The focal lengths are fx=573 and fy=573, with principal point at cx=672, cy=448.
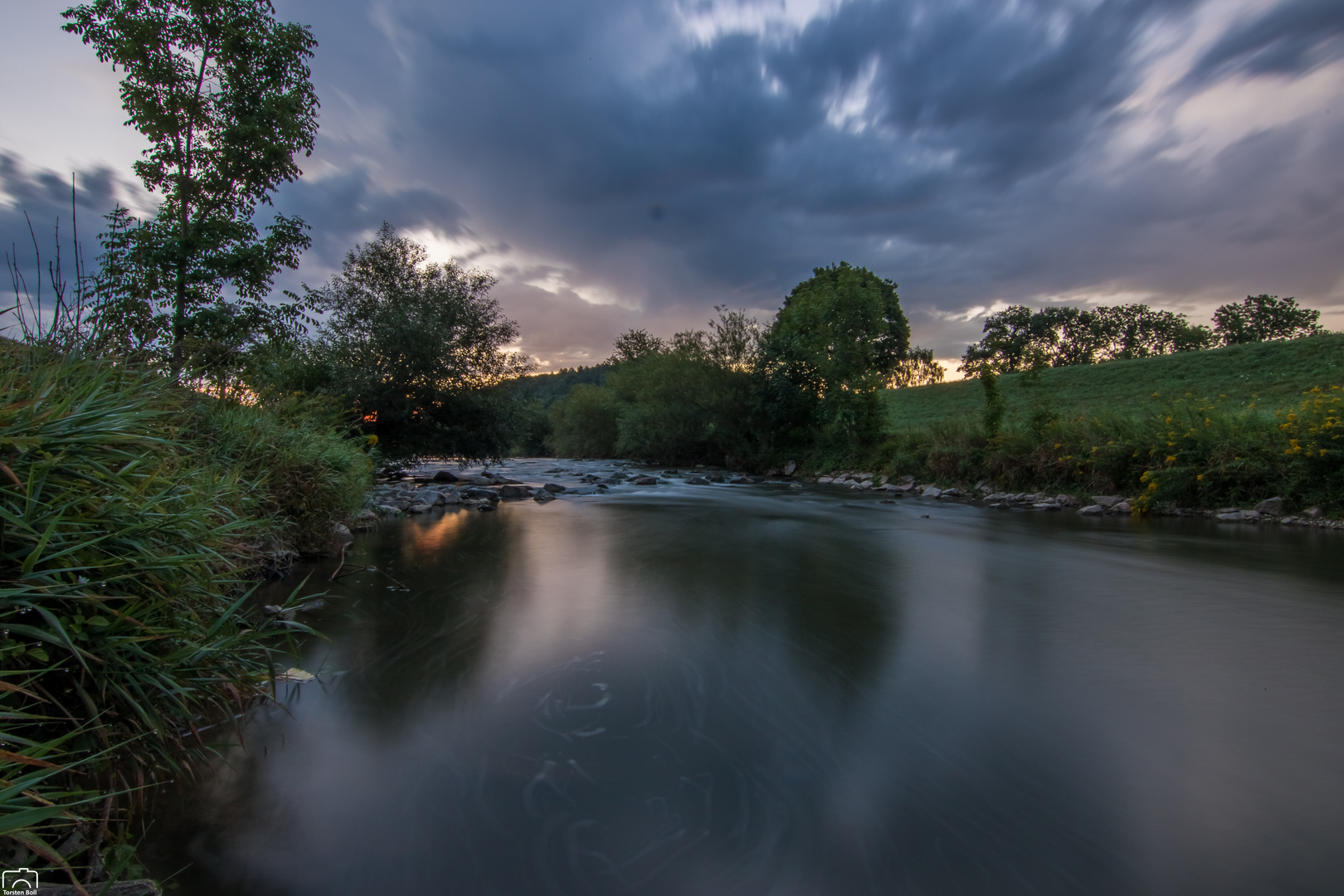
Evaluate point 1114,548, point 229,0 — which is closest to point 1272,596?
point 1114,548

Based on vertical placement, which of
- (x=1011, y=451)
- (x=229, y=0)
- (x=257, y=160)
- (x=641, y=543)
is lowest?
(x=641, y=543)

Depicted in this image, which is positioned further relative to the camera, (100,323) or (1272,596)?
(1272,596)

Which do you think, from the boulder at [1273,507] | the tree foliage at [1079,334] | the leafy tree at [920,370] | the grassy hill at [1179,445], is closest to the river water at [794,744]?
the boulder at [1273,507]

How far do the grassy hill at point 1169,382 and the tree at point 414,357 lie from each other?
50.5 feet

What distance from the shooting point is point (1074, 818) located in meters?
2.66

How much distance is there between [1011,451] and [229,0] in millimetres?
20096

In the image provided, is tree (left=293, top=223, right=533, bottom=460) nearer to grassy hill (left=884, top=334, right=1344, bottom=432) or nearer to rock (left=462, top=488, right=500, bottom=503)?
rock (left=462, top=488, right=500, bottom=503)

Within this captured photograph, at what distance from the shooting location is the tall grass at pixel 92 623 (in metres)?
1.86

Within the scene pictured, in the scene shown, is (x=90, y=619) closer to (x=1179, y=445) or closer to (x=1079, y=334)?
(x=1179, y=445)

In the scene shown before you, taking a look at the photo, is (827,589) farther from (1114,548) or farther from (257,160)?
(257,160)

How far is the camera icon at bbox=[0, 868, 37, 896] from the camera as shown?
1.42 metres

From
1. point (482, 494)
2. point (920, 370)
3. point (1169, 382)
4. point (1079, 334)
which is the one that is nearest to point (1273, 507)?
point (482, 494)

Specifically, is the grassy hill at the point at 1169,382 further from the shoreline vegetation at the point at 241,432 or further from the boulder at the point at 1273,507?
the boulder at the point at 1273,507

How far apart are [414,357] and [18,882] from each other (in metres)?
15.5
